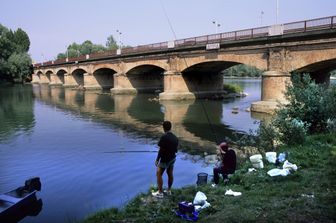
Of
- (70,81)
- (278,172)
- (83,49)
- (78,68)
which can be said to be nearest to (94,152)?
(278,172)

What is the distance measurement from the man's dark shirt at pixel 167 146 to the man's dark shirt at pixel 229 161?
4.49 feet

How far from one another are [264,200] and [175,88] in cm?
3252

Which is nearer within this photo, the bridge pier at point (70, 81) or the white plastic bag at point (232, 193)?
the white plastic bag at point (232, 193)

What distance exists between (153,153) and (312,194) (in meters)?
8.84

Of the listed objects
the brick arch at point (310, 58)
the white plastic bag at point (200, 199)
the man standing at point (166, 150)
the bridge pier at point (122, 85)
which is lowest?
the white plastic bag at point (200, 199)

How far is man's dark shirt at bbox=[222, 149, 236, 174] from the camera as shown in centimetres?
812

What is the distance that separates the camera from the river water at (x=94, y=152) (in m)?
9.64

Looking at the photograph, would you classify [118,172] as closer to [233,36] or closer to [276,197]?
[276,197]

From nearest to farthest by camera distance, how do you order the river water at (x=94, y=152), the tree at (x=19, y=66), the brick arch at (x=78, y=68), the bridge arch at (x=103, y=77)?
1. the river water at (x=94, y=152)
2. the bridge arch at (x=103, y=77)
3. the brick arch at (x=78, y=68)
4. the tree at (x=19, y=66)

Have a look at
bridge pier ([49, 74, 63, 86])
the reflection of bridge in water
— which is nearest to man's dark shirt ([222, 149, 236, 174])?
the reflection of bridge in water

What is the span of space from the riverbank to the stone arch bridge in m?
5.77

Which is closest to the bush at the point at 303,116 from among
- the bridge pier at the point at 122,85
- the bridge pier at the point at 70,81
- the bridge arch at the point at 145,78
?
the bridge arch at the point at 145,78

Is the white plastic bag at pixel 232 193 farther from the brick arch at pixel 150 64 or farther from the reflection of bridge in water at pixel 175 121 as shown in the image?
the brick arch at pixel 150 64

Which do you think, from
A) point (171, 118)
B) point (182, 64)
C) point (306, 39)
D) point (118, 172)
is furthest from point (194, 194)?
point (182, 64)
